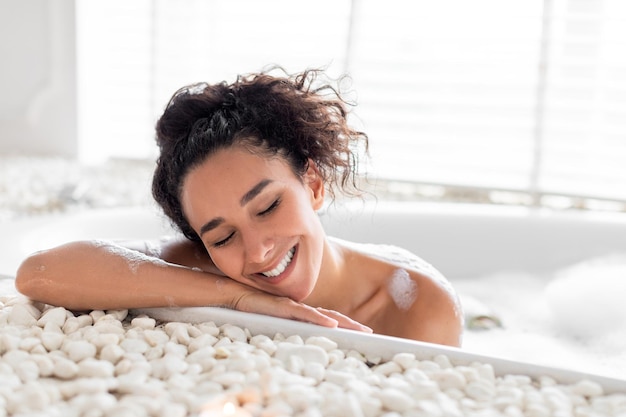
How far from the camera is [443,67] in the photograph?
3.72m

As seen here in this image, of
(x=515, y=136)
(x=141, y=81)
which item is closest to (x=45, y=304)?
(x=515, y=136)

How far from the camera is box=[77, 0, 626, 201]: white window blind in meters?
3.46

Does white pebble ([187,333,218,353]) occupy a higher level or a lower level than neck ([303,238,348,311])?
higher

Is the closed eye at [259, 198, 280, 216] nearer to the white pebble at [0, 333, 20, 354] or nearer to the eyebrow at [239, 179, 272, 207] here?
the eyebrow at [239, 179, 272, 207]

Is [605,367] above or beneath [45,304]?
beneath

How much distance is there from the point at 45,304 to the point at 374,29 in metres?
2.80

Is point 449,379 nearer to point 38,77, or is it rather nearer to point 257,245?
point 257,245

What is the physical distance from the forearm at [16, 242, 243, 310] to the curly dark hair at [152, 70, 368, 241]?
0.19 m

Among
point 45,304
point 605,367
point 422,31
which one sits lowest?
point 605,367

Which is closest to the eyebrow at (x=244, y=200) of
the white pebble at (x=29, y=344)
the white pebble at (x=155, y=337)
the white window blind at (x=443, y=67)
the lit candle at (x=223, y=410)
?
the white pebble at (x=155, y=337)

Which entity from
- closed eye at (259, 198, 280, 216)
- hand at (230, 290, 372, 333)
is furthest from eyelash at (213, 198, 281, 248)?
hand at (230, 290, 372, 333)

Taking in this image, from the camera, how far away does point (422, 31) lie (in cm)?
375

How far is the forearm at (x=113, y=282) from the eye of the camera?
130 centimetres

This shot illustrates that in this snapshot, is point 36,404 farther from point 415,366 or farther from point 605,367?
point 605,367
